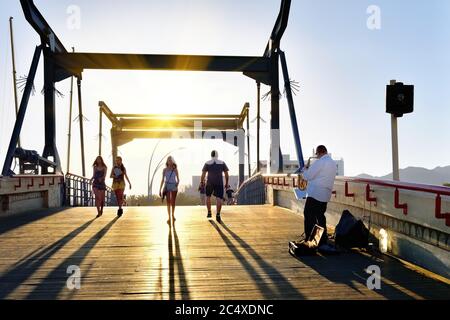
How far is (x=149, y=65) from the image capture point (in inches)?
602

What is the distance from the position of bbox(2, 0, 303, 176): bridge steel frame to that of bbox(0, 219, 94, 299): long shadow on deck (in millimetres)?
9361

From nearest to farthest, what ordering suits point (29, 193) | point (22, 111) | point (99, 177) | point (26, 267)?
point (26, 267) < point (99, 177) < point (29, 193) < point (22, 111)

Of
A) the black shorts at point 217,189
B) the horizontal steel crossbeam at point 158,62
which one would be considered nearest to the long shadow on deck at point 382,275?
the black shorts at point 217,189

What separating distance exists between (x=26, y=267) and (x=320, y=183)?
3.99m

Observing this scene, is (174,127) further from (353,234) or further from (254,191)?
(353,234)

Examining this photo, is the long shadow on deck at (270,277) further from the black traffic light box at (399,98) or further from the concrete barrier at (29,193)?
the concrete barrier at (29,193)

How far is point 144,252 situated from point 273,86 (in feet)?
34.7

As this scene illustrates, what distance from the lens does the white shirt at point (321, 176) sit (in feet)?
19.7

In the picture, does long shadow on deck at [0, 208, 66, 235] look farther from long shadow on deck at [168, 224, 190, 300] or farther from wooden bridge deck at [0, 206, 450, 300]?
long shadow on deck at [168, 224, 190, 300]

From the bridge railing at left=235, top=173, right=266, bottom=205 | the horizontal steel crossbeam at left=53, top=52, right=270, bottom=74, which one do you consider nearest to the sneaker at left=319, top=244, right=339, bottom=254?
the bridge railing at left=235, top=173, right=266, bottom=205

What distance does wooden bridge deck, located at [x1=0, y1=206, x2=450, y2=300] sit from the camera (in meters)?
4.07

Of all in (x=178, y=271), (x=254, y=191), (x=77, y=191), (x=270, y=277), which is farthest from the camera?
(x=254, y=191)

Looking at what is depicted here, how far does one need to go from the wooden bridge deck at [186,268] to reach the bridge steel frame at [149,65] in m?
7.83

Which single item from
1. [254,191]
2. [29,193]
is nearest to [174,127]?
[254,191]
